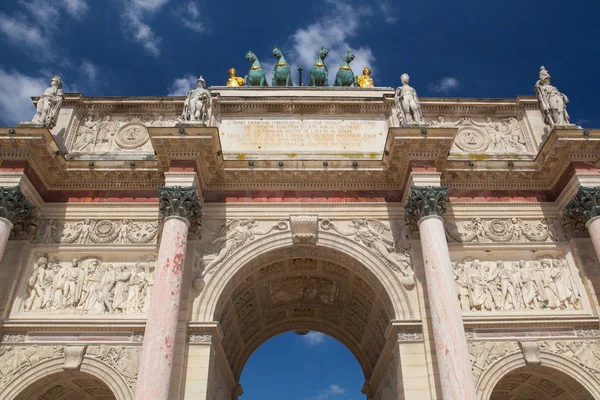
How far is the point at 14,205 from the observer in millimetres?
14188

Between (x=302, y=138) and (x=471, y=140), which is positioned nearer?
(x=302, y=138)

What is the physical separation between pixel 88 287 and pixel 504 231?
12.2 m

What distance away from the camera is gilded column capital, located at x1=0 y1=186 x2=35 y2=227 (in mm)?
14008

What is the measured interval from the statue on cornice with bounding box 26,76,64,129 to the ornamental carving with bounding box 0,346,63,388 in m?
6.31

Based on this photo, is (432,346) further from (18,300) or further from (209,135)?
(18,300)

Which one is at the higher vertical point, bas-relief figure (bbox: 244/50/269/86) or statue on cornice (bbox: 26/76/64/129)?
bas-relief figure (bbox: 244/50/269/86)

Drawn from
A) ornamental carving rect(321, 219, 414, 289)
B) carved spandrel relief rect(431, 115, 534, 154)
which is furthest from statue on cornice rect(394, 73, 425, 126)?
ornamental carving rect(321, 219, 414, 289)

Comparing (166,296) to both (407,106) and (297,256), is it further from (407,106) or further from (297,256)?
(407,106)

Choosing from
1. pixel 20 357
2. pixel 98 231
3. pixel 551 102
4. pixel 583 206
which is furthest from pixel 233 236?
pixel 551 102

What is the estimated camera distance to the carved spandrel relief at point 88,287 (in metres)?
14.3

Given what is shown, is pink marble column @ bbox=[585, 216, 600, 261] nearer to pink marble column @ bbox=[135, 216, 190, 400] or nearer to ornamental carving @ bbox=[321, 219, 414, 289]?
ornamental carving @ bbox=[321, 219, 414, 289]

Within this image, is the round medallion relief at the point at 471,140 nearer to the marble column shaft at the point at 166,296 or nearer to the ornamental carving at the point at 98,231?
the marble column shaft at the point at 166,296

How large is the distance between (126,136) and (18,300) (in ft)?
20.5

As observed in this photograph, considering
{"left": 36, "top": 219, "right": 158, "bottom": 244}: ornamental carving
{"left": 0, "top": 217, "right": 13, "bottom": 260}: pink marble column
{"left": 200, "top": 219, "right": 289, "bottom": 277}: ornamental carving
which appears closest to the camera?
{"left": 0, "top": 217, "right": 13, "bottom": 260}: pink marble column
